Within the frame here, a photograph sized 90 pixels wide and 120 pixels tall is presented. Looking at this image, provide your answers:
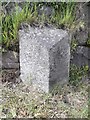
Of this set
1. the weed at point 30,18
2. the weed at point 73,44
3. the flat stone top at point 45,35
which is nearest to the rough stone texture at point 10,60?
the weed at point 30,18

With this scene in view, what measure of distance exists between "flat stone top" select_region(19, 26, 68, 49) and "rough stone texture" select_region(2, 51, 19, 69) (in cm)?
27

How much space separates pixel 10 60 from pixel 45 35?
1.64ft

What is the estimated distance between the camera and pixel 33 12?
296 centimetres

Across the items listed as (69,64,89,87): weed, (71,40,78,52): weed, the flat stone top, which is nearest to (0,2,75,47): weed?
the flat stone top

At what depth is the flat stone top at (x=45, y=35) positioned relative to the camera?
2.78 m

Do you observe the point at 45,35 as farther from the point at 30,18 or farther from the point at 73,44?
the point at 73,44

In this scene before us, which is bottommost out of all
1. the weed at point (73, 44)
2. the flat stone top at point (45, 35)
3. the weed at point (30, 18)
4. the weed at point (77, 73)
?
the weed at point (77, 73)

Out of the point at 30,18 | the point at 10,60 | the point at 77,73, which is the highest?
the point at 30,18

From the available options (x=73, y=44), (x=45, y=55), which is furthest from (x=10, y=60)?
(x=73, y=44)

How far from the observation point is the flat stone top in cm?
278

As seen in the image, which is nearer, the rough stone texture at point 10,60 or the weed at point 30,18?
the weed at point 30,18

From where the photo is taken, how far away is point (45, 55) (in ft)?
9.04

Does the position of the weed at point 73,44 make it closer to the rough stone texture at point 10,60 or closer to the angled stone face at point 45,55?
the angled stone face at point 45,55

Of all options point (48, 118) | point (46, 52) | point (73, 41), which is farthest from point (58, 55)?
point (48, 118)
